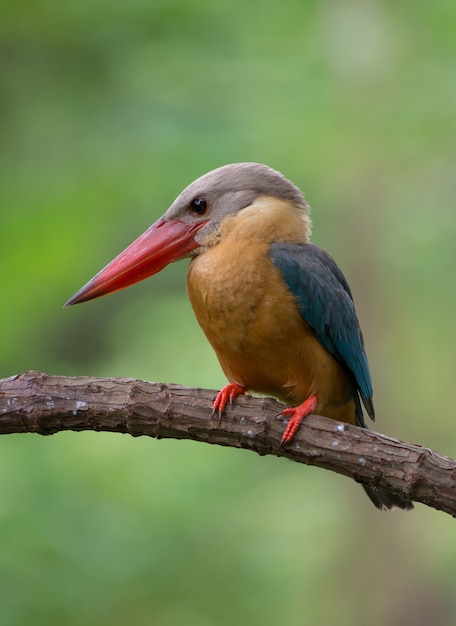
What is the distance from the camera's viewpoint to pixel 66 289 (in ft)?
19.1

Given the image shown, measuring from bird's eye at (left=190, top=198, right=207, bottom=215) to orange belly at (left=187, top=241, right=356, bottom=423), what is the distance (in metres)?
0.22

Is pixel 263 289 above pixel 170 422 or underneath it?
above

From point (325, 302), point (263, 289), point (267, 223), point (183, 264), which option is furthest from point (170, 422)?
point (183, 264)

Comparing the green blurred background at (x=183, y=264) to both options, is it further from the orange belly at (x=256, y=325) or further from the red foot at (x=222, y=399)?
the red foot at (x=222, y=399)

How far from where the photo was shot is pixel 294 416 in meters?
3.19

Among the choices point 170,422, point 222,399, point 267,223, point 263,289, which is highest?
point 267,223

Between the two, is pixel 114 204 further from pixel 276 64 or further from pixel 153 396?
pixel 153 396

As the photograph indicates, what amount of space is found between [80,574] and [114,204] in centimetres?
246

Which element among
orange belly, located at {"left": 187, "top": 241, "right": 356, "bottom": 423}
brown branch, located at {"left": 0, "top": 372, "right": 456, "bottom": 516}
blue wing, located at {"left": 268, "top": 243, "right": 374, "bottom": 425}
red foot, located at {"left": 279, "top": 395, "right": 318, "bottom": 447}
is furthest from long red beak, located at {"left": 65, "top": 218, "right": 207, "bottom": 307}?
red foot, located at {"left": 279, "top": 395, "right": 318, "bottom": 447}

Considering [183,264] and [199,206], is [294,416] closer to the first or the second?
[199,206]

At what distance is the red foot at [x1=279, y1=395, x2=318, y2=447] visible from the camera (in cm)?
312

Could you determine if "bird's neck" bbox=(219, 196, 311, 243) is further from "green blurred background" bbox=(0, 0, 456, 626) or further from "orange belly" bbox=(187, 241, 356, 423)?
"green blurred background" bbox=(0, 0, 456, 626)

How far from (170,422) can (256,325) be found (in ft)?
1.90

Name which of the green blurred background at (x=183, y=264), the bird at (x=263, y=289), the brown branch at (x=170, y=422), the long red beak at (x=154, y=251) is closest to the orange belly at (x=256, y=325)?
the bird at (x=263, y=289)
